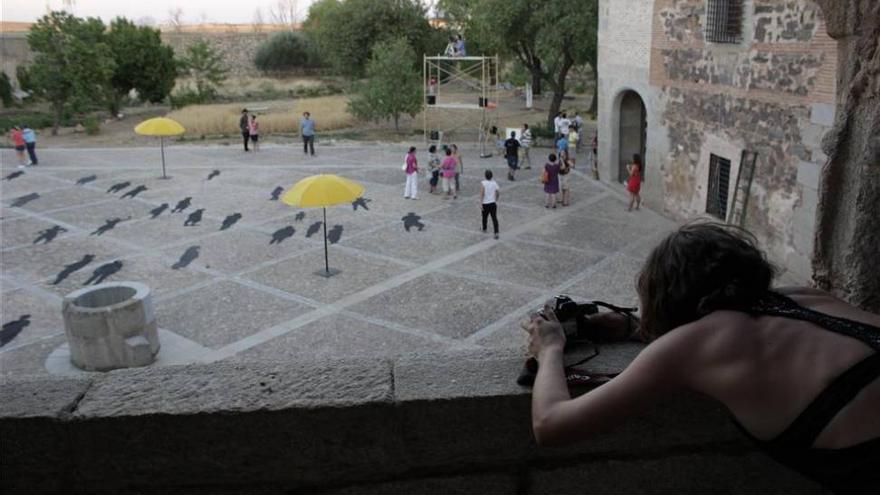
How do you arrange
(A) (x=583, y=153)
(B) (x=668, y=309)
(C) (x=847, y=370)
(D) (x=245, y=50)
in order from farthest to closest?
(D) (x=245, y=50) < (A) (x=583, y=153) < (B) (x=668, y=309) < (C) (x=847, y=370)

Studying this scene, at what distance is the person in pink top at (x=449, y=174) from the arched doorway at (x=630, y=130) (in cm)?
504

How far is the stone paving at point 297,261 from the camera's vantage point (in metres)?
10.9

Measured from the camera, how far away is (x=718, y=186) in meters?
16.1

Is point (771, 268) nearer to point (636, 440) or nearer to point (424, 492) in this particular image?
point (636, 440)

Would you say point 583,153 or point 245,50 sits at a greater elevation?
point 245,50

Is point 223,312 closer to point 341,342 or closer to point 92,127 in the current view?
point 341,342

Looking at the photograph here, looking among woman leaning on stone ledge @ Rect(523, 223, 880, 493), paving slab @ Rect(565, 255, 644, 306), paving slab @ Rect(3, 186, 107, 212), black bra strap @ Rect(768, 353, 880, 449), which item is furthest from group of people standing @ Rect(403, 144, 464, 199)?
black bra strap @ Rect(768, 353, 880, 449)

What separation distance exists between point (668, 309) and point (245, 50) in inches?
2695

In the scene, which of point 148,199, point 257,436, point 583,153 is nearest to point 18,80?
point 148,199

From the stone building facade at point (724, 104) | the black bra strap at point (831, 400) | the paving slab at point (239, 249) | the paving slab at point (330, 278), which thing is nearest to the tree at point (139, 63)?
the paving slab at point (239, 249)

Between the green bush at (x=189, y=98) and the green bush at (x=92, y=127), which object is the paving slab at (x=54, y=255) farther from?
the green bush at (x=189, y=98)

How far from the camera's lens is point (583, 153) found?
88.2 feet

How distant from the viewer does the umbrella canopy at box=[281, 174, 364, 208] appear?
12.7 m

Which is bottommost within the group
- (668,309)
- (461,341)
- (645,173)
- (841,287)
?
(461,341)
